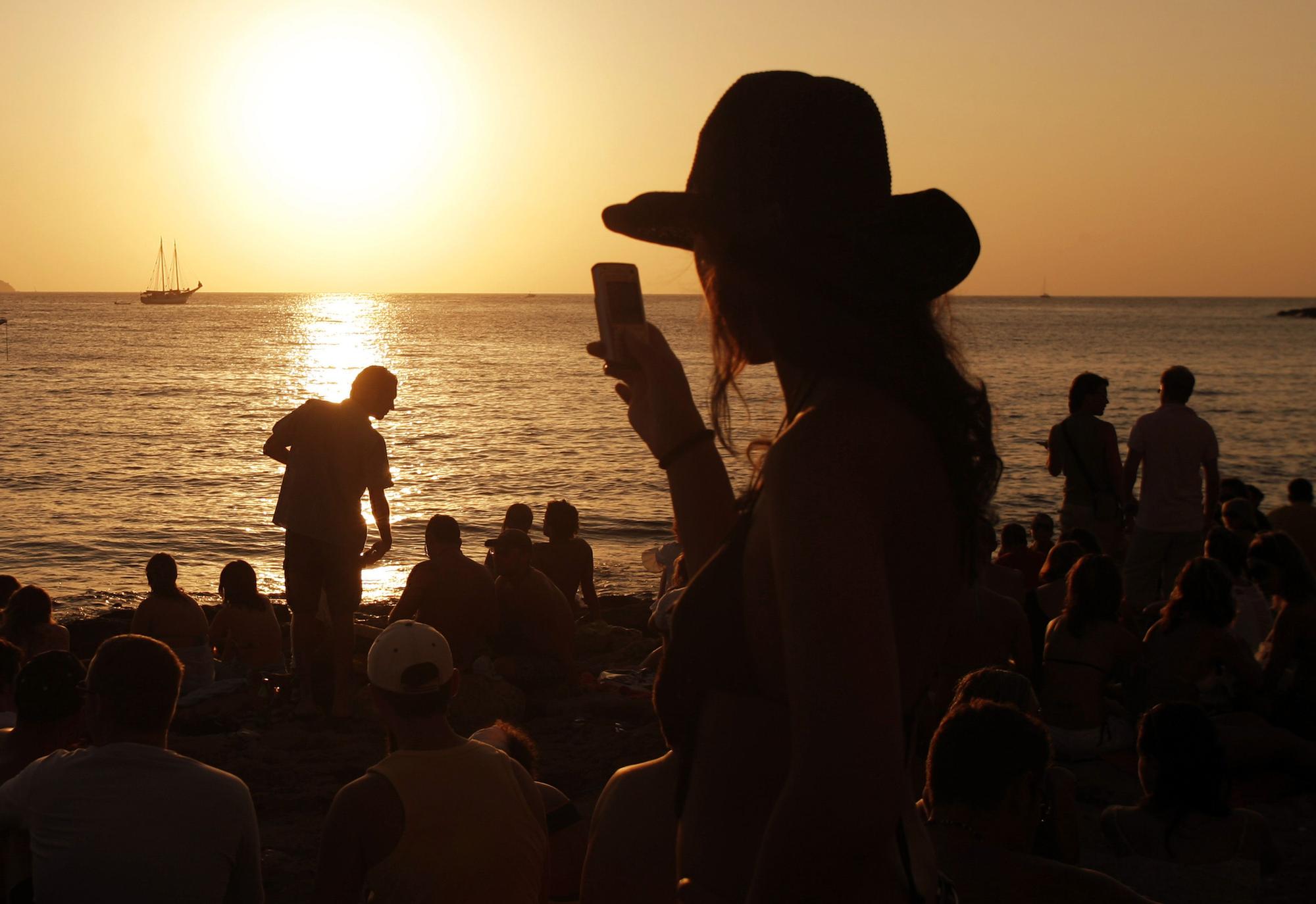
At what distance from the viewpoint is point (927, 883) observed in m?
1.52

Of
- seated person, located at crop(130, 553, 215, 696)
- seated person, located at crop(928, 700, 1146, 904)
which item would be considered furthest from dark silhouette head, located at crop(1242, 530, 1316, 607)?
seated person, located at crop(130, 553, 215, 696)

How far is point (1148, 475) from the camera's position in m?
9.21

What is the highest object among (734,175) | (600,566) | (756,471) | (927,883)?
(734,175)

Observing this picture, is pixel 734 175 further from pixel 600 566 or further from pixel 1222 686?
pixel 600 566

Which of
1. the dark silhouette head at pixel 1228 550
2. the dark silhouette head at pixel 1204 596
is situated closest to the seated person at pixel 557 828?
the dark silhouette head at pixel 1204 596

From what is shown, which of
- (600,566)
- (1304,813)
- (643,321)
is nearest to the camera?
(643,321)

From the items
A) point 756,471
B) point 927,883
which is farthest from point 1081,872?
point 756,471

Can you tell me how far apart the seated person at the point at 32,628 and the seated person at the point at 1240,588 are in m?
7.37

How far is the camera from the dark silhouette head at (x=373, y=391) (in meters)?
7.51

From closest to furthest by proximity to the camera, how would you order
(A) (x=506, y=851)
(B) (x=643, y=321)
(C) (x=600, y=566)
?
(B) (x=643, y=321), (A) (x=506, y=851), (C) (x=600, y=566)

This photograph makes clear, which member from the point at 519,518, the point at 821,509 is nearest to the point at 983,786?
the point at 821,509

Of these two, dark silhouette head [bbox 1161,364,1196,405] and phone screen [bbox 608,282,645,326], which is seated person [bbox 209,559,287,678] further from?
phone screen [bbox 608,282,645,326]

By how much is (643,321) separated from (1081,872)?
2.15 m

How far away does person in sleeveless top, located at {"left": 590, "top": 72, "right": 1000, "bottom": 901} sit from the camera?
4.26 ft
